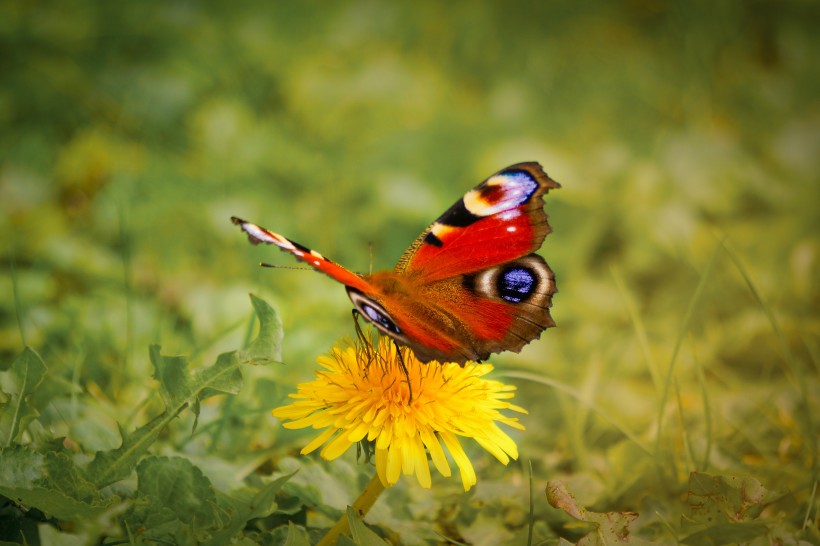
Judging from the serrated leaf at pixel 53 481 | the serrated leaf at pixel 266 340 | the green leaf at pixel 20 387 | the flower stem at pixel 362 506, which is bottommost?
the flower stem at pixel 362 506

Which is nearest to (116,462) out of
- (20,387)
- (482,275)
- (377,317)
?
(20,387)

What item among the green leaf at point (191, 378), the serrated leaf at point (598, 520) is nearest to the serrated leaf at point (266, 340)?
the green leaf at point (191, 378)

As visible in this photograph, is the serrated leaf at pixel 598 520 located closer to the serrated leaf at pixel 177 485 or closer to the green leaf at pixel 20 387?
the serrated leaf at pixel 177 485

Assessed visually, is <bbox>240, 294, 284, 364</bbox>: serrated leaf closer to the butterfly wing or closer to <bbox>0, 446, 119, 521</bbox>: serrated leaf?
the butterfly wing

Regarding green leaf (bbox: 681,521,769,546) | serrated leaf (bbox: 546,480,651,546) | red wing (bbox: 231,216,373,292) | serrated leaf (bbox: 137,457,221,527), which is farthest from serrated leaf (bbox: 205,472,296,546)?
green leaf (bbox: 681,521,769,546)

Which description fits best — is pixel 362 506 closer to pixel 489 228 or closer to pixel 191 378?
pixel 191 378

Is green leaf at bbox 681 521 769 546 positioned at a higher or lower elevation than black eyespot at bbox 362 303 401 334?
lower
